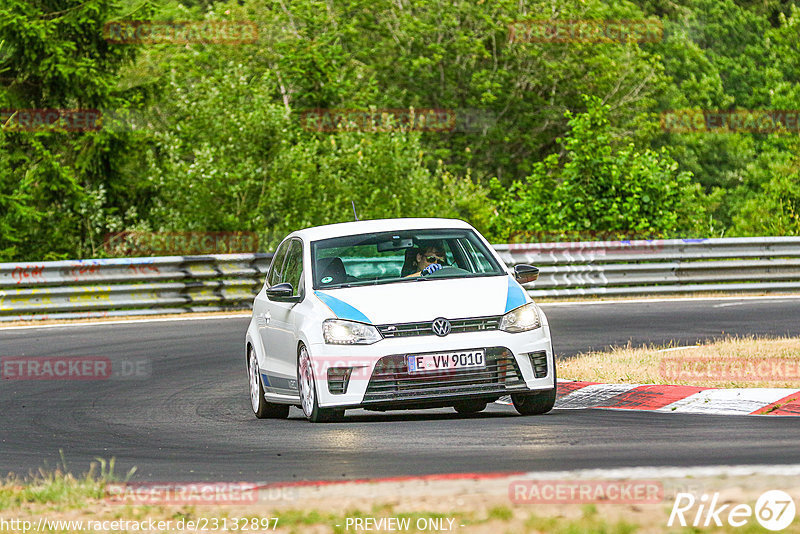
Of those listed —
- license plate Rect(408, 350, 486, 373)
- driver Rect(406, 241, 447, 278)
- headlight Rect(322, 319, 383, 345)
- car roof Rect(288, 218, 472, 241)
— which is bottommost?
license plate Rect(408, 350, 486, 373)

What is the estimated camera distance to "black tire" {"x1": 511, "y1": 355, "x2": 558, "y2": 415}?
9648 mm

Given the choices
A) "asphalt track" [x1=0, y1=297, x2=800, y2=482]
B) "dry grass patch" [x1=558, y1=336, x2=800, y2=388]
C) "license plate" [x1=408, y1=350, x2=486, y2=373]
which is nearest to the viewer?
"asphalt track" [x1=0, y1=297, x2=800, y2=482]

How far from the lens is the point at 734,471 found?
6.32 m

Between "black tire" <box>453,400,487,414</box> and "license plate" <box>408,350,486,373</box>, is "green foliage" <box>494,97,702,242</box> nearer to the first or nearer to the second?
"black tire" <box>453,400,487,414</box>

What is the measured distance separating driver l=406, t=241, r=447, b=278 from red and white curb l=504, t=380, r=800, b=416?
59.0 inches

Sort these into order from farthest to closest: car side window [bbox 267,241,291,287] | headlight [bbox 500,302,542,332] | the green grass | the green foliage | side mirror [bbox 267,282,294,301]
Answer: the green foliage, car side window [bbox 267,241,291,287], side mirror [bbox 267,282,294,301], headlight [bbox 500,302,542,332], the green grass

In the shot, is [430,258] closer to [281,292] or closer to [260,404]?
[281,292]

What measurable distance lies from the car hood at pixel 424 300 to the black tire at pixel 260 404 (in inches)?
51.1

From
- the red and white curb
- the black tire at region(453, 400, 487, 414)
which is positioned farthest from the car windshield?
the red and white curb

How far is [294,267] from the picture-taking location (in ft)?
36.2

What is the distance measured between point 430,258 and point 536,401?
1.54 metres

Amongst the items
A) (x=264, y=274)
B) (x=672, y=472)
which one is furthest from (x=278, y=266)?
(x=264, y=274)

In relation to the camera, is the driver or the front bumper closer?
the front bumper

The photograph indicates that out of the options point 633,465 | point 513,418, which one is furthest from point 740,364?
point 633,465
